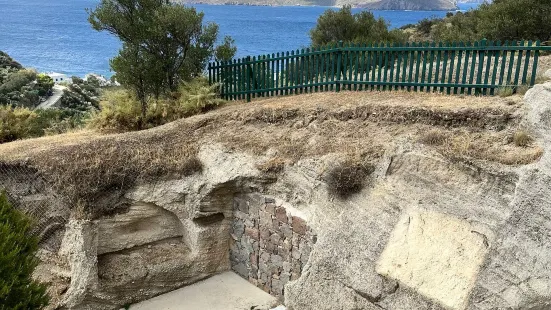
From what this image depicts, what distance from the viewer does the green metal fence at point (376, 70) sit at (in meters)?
11.1

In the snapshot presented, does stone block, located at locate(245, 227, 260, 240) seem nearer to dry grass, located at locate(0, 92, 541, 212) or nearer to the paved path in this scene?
dry grass, located at locate(0, 92, 541, 212)

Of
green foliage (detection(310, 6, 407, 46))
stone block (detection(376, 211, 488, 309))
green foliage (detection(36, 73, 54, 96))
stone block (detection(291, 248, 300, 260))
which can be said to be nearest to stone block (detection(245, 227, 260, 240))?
stone block (detection(291, 248, 300, 260))

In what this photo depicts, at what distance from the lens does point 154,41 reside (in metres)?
14.7

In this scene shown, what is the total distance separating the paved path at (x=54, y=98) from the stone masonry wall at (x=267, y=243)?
108ft

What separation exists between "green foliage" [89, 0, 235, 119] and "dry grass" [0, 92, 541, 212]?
8.47 ft

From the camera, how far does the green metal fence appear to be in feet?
36.5

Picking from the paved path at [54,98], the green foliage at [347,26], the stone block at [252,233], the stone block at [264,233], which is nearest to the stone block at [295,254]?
the stone block at [264,233]

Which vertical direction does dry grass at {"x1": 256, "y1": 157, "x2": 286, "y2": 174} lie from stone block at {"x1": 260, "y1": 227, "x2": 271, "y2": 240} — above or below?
above

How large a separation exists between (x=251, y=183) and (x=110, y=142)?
13.6 ft

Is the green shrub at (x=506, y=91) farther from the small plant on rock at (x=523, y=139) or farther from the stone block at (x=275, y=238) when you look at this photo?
the stone block at (x=275, y=238)

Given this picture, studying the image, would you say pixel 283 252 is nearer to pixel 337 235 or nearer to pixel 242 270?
pixel 242 270

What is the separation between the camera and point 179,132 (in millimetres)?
12719

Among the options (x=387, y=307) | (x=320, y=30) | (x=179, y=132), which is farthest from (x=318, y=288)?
(x=320, y=30)

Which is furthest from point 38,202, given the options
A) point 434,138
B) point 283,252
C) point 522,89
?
point 522,89
